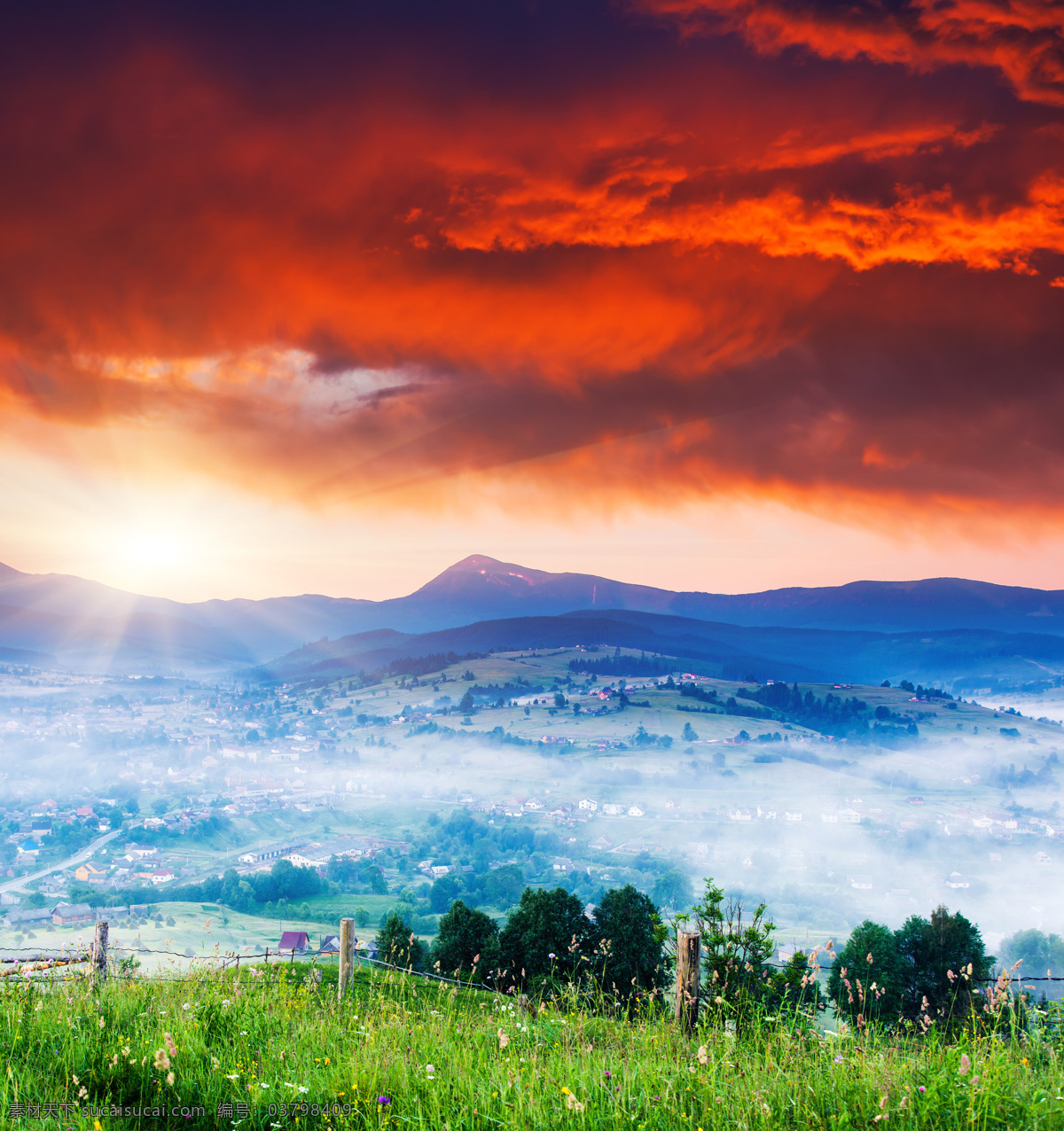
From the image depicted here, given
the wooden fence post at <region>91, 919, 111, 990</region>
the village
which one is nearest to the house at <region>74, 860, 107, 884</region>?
the village

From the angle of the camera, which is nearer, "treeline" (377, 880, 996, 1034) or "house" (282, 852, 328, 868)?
"treeline" (377, 880, 996, 1034)

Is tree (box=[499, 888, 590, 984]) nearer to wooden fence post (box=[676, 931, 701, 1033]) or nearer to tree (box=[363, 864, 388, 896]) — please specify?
wooden fence post (box=[676, 931, 701, 1033])

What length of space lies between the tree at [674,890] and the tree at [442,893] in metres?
27.8

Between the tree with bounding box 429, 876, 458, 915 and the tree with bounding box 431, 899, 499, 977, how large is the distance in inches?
2552

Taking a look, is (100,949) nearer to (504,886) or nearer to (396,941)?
(396,941)

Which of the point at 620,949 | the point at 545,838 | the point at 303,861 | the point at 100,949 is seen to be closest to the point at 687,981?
the point at 100,949

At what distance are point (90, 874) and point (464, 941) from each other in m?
107

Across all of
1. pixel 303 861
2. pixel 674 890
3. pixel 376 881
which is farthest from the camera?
pixel 303 861

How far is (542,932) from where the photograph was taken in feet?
100

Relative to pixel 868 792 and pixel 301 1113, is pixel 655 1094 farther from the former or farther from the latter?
pixel 868 792

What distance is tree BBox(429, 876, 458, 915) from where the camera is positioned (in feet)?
313

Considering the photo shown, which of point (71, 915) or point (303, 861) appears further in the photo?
point (303, 861)

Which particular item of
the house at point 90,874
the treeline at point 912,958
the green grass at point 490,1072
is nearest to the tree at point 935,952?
the treeline at point 912,958

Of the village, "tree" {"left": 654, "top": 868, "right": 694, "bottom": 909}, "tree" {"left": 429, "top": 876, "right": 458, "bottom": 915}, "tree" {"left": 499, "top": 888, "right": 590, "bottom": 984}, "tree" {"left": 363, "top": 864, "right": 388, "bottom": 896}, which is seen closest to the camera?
"tree" {"left": 499, "top": 888, "right": 590, "bottom": 984}
